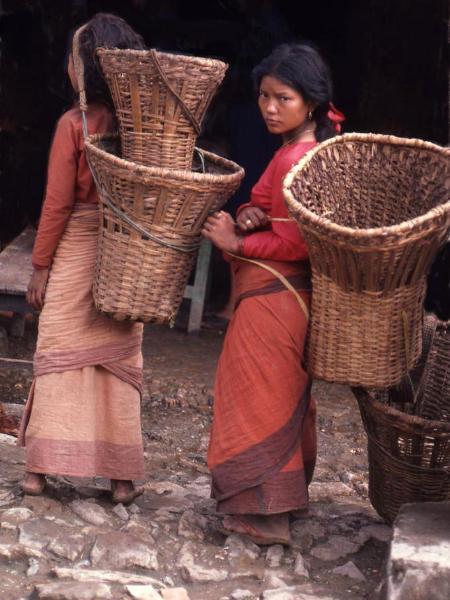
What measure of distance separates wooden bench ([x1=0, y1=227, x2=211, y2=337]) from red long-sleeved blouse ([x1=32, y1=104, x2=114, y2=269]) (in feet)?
7.83

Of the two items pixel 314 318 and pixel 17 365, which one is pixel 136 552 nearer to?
pixel 314 318

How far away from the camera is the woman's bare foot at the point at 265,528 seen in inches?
170

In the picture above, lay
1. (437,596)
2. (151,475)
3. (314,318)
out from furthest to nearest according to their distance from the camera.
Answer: (151,475) < (314,318) < (437,596)

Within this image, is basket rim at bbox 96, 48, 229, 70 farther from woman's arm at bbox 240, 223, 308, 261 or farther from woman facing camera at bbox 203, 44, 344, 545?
woman's arm at bbox 240, 223, 308, 261

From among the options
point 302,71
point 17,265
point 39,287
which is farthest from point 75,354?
point 17,265


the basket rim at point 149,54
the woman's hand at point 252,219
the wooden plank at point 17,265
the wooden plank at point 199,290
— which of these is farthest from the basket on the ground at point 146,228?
the wooden plank at point 199,290

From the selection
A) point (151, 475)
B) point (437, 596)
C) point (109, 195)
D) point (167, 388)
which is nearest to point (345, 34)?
point (167, 388)

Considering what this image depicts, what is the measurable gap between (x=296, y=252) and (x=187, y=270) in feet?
1.48

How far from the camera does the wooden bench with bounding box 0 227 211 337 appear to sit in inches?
269

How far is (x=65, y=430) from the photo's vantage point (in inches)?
177

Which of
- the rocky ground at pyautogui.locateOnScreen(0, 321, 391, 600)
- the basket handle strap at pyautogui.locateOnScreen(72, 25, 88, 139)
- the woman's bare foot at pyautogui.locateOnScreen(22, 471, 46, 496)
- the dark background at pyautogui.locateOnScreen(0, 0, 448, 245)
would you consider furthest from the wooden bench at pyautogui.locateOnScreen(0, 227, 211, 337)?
the basket handle strap at pyautogui.locateOnScreen(72, 25, 88, 139)

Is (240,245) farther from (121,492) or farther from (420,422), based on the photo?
(121,492)

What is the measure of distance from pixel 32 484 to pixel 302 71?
1984mm

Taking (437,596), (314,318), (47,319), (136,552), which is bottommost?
(136,552)
